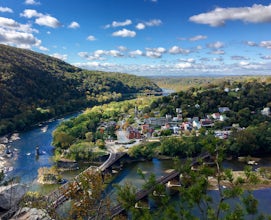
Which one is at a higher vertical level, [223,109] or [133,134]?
[223,109]

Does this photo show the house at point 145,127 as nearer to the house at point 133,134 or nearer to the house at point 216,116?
the house at point 133,134

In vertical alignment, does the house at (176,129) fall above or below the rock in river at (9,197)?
below

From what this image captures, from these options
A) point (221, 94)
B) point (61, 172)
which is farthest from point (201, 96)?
point (61, 172)

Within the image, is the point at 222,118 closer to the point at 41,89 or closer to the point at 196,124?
the point at 196,124

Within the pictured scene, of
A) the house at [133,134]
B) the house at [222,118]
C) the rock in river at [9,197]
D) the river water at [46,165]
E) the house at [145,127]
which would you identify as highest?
the rock in river at [9,197]

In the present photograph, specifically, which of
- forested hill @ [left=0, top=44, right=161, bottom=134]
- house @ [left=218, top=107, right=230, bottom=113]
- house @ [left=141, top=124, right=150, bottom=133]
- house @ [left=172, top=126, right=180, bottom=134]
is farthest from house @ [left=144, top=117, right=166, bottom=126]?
forested hill @ [left=0, top=44, right=161, bottom=134]

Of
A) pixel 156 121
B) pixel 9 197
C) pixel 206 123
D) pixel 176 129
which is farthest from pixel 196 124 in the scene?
A: pixel 9 197

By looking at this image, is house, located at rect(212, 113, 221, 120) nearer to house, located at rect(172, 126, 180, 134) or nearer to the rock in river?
house, located at rect(172, 126, 180, 134)

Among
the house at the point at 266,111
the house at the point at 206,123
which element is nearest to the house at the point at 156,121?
the house at the point at 206,123

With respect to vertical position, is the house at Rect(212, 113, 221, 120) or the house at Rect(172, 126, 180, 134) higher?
the house at Rect(212, 113, 221, 120)
